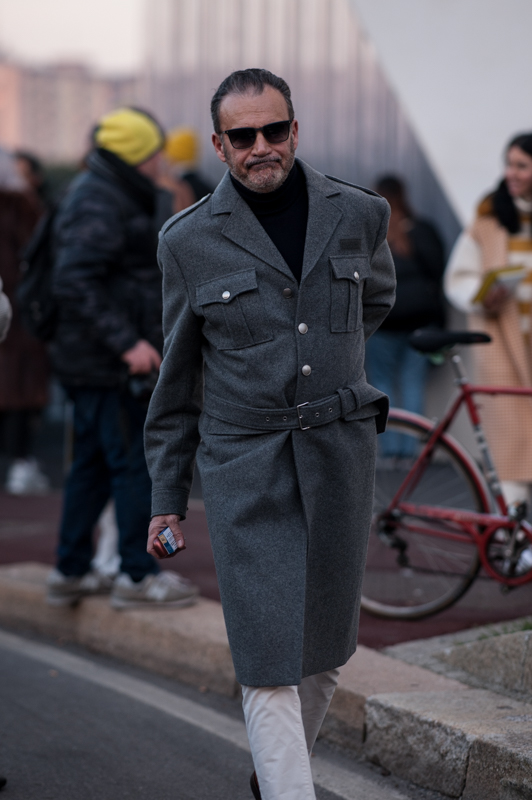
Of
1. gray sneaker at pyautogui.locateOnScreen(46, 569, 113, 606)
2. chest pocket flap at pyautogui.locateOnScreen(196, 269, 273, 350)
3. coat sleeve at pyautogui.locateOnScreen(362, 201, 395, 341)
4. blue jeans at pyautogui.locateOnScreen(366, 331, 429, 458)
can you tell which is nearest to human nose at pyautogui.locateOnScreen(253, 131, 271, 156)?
chest pocket flap at pyautogui.locateOnScreen(196, 269, 273, 350)

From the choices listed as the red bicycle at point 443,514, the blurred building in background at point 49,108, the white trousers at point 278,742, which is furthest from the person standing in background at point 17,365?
the white trousers at point 278,742

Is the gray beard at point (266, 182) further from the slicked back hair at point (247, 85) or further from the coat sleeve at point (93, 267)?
the coat sleeve at point (93, 267)

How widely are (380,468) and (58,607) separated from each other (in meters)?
1.58

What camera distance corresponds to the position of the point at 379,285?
9.91 ft

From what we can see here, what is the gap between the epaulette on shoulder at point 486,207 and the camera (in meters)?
5.26

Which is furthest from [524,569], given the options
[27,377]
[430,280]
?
[27,377]

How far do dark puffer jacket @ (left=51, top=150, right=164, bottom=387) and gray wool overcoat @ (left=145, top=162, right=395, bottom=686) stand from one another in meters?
1.86

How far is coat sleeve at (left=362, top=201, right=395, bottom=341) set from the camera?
2.99 metres

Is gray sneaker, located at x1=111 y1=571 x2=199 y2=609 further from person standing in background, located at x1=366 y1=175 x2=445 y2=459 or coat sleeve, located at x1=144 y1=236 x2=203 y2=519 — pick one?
person standing in background, located at x1=366 y1=175 x2=445 y2=459

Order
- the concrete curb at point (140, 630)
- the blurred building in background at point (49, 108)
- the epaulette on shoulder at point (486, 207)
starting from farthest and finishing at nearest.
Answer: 1. the blurred building in background at point (49, 108)
2. the epaulette on shoulder at point (486, 207)
3. the concrete curb at point (140, 630)

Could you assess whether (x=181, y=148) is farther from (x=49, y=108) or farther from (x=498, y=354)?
(x=498, y=354)

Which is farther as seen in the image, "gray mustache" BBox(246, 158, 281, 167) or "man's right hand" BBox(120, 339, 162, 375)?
"man's right hand" BBox(120, 339, 162, 375)

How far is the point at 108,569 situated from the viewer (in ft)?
17.4

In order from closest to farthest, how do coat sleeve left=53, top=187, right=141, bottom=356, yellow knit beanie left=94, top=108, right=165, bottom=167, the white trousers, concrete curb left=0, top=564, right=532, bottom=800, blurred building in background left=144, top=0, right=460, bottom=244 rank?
the white trousers < concrete curb left=0, top=564, right=532, bottom=800 < coat sleeve left=53, top=187, right=141, bottom=356 < yellow knit beanie left=94, top=108, right=165, bottom=167 < blurred building in background left=144, top=0, right=460, bottom=244
